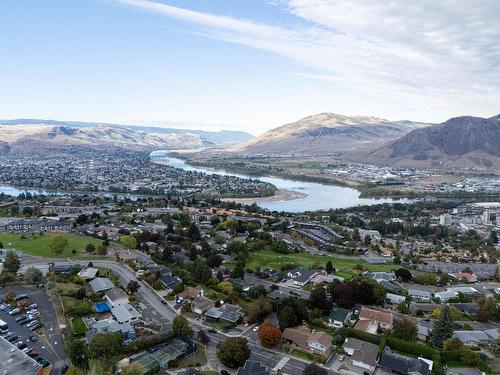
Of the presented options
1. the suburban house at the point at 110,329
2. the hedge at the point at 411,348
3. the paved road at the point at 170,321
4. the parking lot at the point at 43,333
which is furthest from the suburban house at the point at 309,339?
the parking lot at the point at 43,333

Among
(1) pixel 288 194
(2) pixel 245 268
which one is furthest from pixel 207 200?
(2) pixel 245 268

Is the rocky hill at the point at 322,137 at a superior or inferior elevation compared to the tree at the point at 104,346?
superior

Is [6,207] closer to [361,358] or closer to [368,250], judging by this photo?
[368,250]

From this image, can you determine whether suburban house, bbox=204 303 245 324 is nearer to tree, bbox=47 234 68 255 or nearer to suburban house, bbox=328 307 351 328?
suburban house, bbox=328 307 351 328

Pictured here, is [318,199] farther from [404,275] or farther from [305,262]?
[404,275]

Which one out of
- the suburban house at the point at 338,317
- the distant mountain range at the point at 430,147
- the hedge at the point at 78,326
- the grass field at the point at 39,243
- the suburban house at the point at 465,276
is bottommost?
the grass field at the point at 39,243

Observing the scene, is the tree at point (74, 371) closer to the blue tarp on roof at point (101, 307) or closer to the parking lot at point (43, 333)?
the parking lot at point (43, 333)
